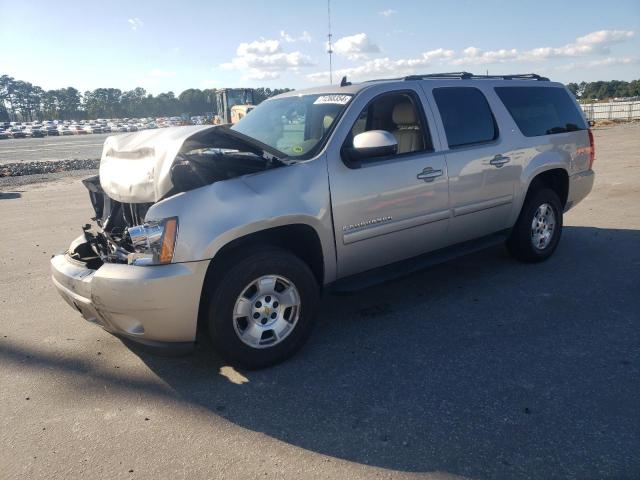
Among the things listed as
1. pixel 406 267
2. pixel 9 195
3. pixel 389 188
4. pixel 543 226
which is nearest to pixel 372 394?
pixel 406 267

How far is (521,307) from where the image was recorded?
14.2 ft

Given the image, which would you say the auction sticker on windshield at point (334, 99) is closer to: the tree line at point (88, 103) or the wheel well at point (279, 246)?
the wheel well at point (279, 246)

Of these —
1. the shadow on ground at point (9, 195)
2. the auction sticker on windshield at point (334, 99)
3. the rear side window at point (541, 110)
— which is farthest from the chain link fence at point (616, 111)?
the auction sticker on windshield at point (334, 99)

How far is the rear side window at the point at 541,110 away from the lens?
5.13 meters

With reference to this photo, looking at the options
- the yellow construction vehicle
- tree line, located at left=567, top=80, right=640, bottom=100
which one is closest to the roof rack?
the yellow construction vehicle

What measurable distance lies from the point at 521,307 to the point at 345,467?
253 cm

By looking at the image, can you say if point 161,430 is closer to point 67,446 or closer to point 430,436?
point 67,446

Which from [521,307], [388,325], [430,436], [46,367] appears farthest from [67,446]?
[521,307]

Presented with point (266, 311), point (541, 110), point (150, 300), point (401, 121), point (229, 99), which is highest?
point (229, 99)

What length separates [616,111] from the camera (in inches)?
1544

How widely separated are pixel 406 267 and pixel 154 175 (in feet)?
6.99

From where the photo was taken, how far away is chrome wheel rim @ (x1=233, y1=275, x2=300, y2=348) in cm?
329

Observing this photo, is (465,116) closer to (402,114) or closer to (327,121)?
(402,114)

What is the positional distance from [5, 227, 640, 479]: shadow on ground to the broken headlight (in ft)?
2.89
